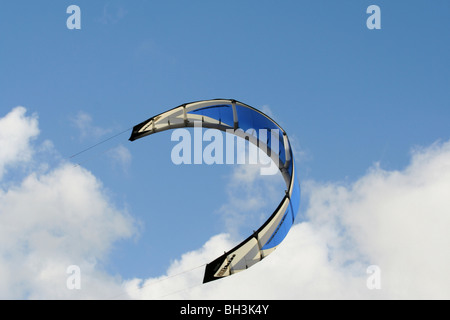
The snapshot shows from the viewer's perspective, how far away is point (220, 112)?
1091 inches

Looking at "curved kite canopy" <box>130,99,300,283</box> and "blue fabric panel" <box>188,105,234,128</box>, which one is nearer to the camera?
"curved kite canopy" <box>130,99,300,283</box>

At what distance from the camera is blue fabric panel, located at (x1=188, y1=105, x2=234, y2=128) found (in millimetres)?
27328

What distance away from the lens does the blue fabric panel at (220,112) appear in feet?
89.7

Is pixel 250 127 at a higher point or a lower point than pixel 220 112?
lower

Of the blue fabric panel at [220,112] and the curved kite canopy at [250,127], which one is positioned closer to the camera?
the curved kite canopy at [250,127]

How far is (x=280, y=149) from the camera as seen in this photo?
27250mm

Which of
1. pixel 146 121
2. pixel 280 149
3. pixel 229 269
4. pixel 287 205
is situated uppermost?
pixel 146 121
